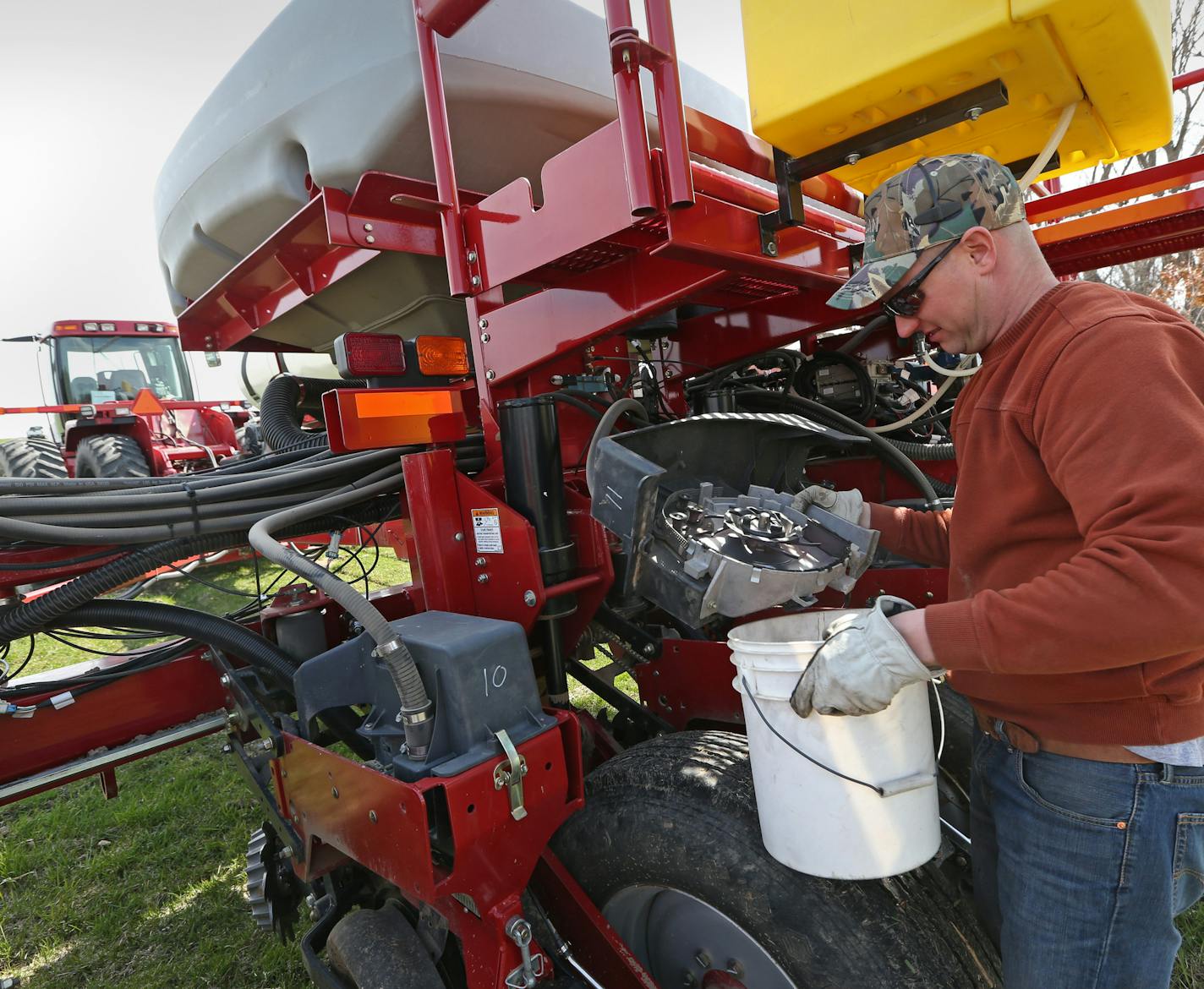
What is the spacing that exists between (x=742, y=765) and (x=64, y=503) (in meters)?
1.75

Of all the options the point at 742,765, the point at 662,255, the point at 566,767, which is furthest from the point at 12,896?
the point at 662,255

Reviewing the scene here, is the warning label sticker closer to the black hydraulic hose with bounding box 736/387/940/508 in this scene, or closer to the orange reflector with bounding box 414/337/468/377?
the orange reflector with bounding box 414/337/468/377

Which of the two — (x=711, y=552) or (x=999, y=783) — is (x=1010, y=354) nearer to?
(x=711, y=552)

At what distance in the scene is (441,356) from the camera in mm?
2162

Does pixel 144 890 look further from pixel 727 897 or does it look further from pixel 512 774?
pixel 727 897

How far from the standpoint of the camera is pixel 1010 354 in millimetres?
1212

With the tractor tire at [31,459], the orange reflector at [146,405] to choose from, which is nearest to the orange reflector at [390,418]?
the tractor tire at [31,459]

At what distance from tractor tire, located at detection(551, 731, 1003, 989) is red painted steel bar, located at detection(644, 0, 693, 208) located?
121cm

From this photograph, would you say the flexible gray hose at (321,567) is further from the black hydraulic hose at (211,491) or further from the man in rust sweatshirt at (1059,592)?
the man in rust sweatshirt at (1059,592)

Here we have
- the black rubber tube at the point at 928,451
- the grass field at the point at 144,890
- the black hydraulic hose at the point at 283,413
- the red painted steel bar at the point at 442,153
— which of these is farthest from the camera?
the black hydraulic hose at the point at 283,413

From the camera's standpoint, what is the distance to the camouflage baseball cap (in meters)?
1.22

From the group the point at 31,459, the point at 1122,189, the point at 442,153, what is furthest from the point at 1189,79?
the point at 31,459

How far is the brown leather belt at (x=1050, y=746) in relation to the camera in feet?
3.81

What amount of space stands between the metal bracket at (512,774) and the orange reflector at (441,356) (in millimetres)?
1067
